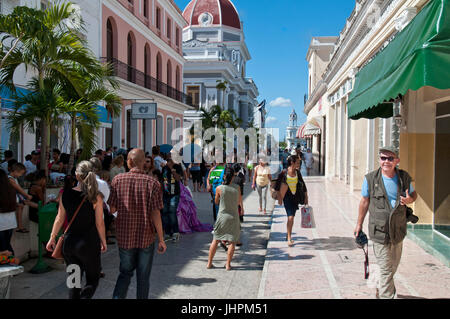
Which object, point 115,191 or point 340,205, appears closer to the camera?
point 115,191

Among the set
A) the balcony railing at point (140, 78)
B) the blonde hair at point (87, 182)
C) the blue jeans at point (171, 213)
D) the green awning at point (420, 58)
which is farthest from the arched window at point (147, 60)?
the blonde hair at point (87, 182)

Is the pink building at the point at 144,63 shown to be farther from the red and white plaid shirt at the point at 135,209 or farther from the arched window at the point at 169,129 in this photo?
the red and white plaid shirt at the point at 135,209

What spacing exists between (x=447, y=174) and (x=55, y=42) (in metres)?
7.37

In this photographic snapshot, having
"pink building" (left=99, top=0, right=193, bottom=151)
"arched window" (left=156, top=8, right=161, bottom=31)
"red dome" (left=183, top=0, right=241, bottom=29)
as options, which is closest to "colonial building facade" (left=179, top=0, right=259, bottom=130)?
"red dome" (left=183, top=0, right=241, bottom=29)

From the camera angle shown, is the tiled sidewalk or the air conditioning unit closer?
the tiled sidewalk

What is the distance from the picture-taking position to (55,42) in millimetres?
7645

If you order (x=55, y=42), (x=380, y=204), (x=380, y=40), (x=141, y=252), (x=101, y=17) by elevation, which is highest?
(x=101, y=17)

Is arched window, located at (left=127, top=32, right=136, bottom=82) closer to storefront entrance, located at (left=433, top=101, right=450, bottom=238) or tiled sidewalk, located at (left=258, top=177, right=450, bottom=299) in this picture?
tiled sidewalk, located at (left=258, top=177, right=450, bottom=299)

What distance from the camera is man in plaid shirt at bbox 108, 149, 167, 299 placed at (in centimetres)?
406

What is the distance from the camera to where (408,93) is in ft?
25.3

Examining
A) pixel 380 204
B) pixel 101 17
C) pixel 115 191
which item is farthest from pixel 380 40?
pixel 101 17

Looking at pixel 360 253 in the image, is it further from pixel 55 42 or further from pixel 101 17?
pixel 101 17

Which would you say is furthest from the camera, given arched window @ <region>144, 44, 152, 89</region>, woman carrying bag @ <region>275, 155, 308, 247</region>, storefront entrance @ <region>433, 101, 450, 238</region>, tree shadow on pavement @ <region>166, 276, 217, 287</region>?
arched window @ <region>144, 44, 152, 89</region>

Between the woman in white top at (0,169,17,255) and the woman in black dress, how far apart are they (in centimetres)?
141
